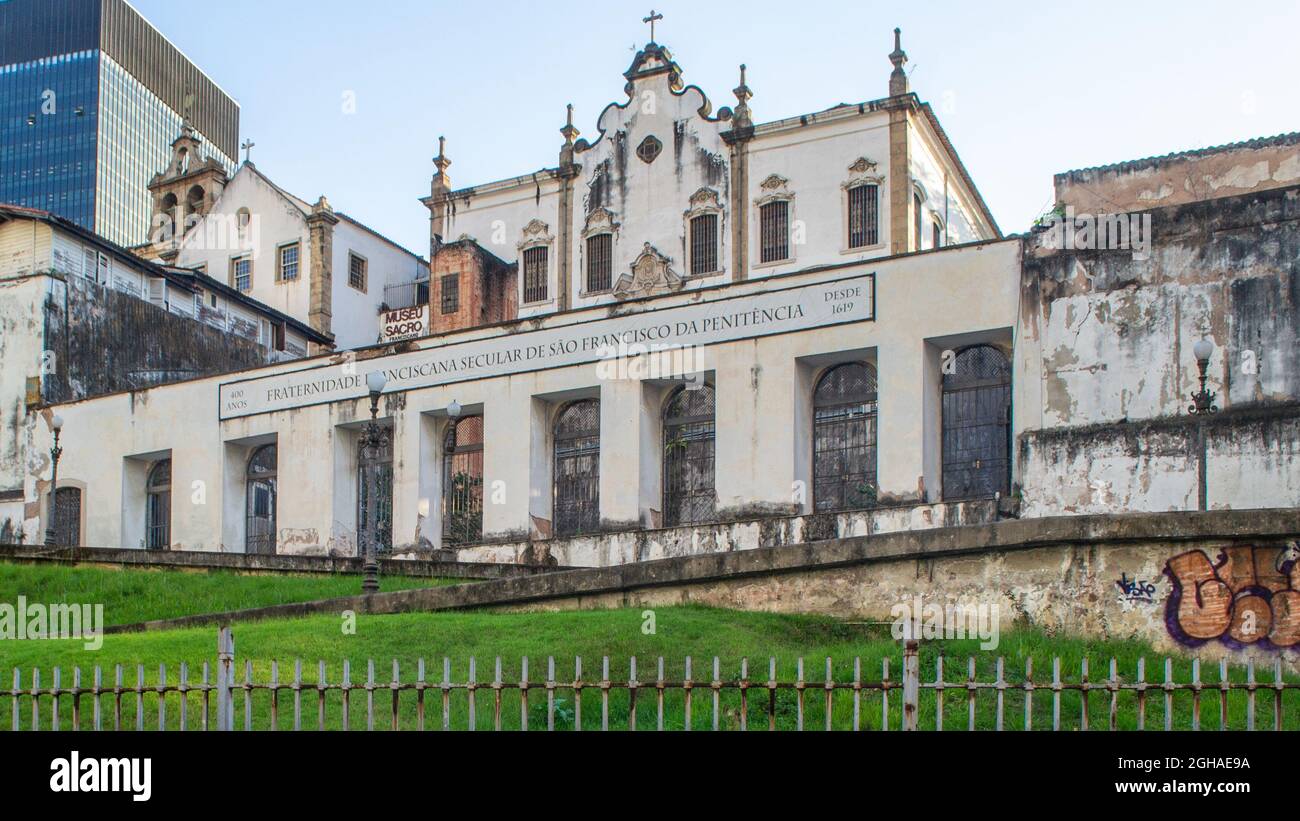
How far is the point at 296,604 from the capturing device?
69.4ft

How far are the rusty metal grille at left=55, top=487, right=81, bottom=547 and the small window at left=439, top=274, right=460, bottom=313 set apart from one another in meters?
11.2

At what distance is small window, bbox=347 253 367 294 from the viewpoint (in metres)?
50.8

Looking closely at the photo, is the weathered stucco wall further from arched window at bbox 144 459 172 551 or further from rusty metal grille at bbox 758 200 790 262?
arched window at bbox 144 459 172 551

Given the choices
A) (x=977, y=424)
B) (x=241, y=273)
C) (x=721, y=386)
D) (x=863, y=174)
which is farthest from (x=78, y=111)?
(x=977, y=424)

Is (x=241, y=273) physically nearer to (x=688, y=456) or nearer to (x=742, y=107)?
(x=742, y=107)

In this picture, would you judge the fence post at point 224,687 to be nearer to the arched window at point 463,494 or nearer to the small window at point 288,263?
the arched window at point 463,494

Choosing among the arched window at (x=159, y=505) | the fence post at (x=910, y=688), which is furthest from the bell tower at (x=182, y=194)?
the fence post at (x=910, y=688)

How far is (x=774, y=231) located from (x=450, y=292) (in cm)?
985

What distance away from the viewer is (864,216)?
131ft

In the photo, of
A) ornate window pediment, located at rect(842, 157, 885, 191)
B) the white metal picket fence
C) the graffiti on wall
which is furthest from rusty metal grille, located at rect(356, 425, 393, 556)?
the graffiti on wall

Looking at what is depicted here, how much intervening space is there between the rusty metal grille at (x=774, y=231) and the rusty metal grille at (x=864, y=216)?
5.33 ft

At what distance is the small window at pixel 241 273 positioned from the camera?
51219mm
